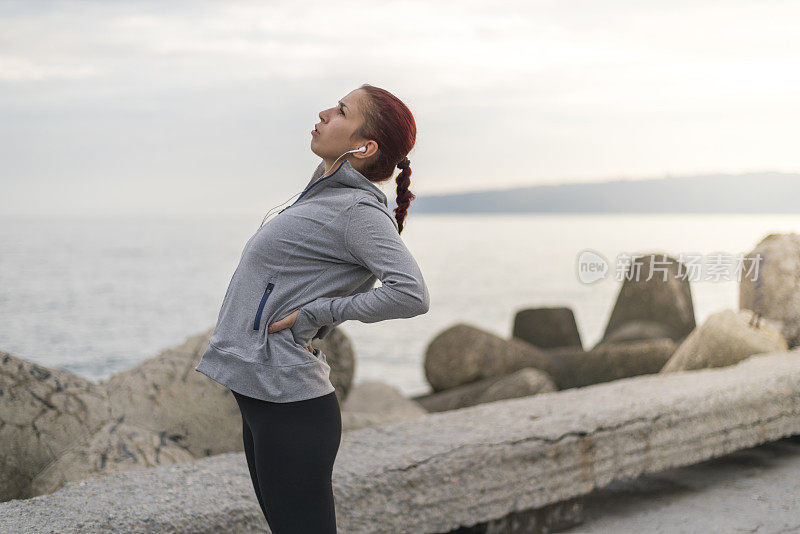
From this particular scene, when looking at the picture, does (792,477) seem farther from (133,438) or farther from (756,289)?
(133,438)

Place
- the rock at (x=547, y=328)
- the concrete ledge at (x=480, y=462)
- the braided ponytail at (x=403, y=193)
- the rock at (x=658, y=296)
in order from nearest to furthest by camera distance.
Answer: the braided ponytail at (x=403, y=193), the concrete ledge at (x=480, y=462), the rock at (x=658, y=296), the rock at (x=547, y=328)

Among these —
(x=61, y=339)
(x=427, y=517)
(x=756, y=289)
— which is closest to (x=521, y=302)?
(x=61, y=339)

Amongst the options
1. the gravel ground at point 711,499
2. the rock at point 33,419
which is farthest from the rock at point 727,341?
the rock at point 33,419

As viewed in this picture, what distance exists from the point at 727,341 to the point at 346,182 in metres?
4.07

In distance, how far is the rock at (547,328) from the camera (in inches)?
344

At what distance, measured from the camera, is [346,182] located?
83.4 inches

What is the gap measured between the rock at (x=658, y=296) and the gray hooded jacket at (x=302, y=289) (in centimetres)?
671

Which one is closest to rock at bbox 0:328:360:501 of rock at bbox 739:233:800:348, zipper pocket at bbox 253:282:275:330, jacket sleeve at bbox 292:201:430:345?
zipper pocket at bbox 253:282:275:330

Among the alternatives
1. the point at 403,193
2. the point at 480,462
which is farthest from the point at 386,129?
the point at 480,462

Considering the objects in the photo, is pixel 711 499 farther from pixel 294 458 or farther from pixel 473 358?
pixel 473 358

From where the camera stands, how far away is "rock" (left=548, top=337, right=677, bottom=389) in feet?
24.3

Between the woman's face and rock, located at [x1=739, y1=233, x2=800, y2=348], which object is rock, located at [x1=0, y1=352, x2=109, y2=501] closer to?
the woman's face

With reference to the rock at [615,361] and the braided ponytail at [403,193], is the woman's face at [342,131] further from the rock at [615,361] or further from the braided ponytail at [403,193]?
the rock at [615,361]

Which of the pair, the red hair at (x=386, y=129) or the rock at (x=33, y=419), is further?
the rock at (x=33, y=419)
